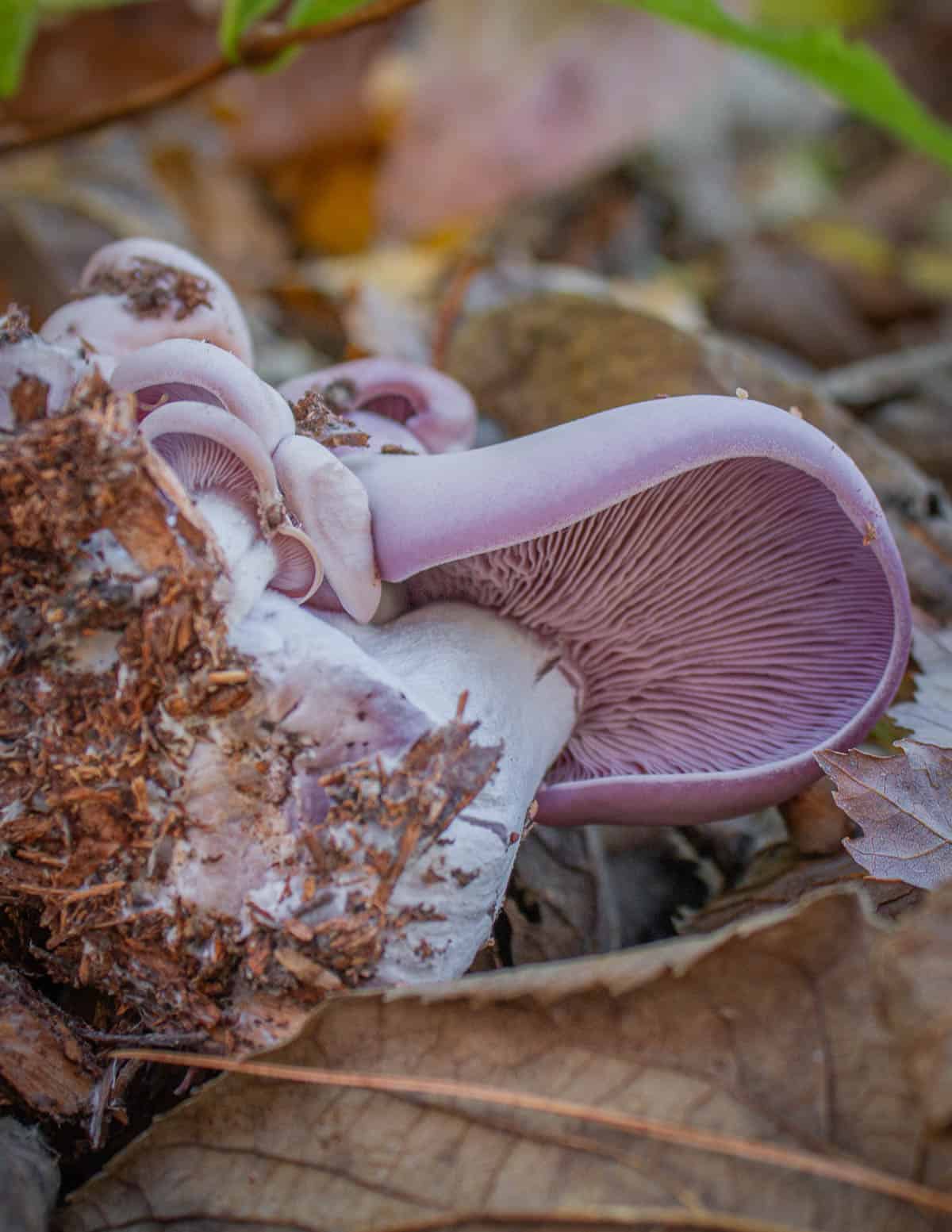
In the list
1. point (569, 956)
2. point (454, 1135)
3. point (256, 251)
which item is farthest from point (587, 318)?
point (256, 251)

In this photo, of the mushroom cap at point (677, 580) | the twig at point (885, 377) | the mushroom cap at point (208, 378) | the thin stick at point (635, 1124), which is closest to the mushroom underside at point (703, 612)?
the mushroom cap at point (677, 580)

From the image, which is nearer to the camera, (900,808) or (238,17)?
(900,808)

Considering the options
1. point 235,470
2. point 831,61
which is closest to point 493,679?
point 235,470

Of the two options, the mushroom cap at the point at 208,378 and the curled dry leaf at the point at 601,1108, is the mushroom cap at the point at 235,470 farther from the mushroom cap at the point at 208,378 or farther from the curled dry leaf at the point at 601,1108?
the curled dry leaf at the point at 601,1108

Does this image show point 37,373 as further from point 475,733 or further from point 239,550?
point 475,733

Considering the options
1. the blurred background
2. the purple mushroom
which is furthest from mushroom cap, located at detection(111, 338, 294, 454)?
the blurred background

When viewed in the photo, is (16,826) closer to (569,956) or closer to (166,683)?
(166,683)
